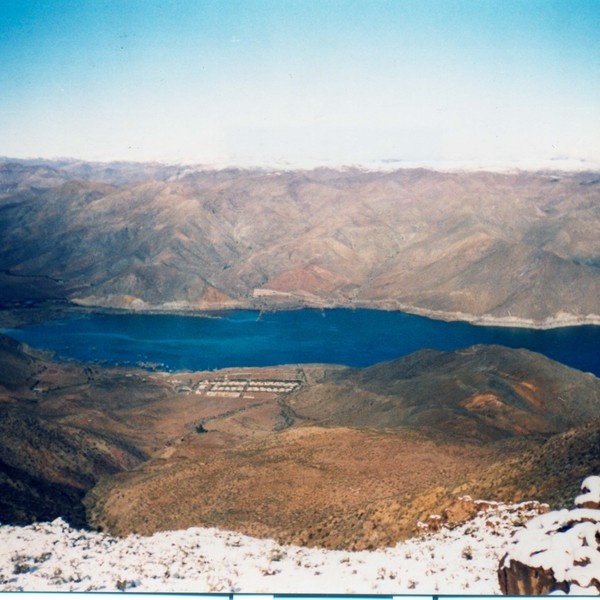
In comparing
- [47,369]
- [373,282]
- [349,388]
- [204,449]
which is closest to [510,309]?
[373,282]

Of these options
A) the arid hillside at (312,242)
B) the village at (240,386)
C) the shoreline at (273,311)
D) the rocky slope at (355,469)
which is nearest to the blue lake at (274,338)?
the shoreline at (273,311)

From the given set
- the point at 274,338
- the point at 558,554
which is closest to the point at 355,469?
the point at 558,554

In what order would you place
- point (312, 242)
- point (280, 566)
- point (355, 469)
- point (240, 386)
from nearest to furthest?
point (280, 566) < point (355, 469) < point (240, 386) < point (312, 242)

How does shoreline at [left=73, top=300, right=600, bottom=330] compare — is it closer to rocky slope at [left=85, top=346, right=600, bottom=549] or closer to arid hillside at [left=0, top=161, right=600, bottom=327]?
arid hillside at [left=0, top=161, right=600, bottom=327]

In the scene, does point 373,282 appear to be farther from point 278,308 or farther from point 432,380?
point 432,380

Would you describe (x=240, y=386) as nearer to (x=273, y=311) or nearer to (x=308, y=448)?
(x=308, y=448)

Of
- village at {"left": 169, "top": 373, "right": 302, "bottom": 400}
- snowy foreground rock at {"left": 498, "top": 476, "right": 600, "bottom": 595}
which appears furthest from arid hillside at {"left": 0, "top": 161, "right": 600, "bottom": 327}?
snowy foreground rock at {"left": 498, "top": 476, "right": 600, "bottom": 595}

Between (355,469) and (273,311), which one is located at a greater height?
(355,469)

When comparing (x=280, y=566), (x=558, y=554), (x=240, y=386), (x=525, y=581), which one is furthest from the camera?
(x=240, y=386)
